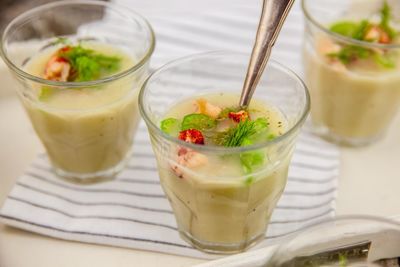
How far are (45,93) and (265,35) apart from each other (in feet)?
1.70

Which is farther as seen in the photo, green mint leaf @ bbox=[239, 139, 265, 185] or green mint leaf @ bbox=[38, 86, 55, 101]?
green mint leaf @ bbox=[38, 86, 55, 101]

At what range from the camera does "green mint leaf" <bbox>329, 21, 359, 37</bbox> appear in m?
1.68

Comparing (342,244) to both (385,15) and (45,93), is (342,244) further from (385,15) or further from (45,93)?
(385,15)

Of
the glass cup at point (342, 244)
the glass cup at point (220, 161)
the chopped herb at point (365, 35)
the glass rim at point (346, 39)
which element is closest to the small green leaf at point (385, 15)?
the chopped herb at point (365, 35)

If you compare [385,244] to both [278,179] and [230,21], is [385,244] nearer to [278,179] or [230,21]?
[278,179]

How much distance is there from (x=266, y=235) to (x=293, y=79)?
35 centimetres

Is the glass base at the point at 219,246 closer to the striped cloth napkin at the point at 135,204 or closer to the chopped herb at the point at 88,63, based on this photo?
the striped cloth napkin at the point at 135,204

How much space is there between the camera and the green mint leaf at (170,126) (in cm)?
130

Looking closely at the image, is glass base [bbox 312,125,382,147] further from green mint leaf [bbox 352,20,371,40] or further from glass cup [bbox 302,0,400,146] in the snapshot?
green mint leaf [bbox 352,20,371,40]

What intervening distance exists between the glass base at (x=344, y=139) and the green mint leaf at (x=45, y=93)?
73 cm

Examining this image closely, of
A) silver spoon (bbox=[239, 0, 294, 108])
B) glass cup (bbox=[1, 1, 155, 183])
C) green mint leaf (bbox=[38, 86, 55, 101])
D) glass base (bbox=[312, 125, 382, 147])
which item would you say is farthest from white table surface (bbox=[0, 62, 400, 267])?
silver spoon (bbox=[239, 0, 294, 108])

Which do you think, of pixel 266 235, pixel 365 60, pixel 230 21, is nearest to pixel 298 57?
pixel 230 21

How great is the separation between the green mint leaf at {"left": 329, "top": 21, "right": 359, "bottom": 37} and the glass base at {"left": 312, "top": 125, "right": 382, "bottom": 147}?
257 millimetres

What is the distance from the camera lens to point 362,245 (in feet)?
3.38
